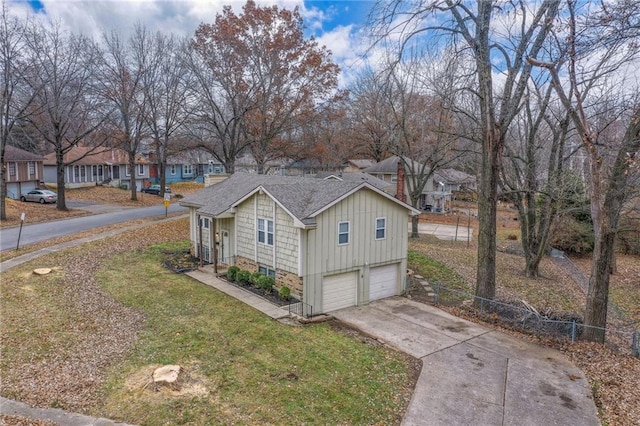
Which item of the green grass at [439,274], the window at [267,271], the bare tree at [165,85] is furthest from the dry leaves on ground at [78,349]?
the bare tree at [165,85]

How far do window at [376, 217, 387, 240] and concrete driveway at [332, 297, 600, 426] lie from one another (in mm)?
3346

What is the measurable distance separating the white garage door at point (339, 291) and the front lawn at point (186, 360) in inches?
85.2

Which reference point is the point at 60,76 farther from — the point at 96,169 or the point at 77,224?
the point at 96,169

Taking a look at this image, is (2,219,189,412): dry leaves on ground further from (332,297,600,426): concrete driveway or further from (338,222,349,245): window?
(338,222,349,245): window

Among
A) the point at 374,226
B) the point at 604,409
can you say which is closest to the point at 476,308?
the point at 374,226

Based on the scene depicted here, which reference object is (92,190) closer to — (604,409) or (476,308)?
(476,308)

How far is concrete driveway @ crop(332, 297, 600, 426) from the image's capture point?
9.09m

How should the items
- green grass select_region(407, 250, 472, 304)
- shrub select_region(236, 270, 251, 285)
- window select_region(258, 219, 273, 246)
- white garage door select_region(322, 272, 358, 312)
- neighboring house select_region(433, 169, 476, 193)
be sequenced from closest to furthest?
white garage door select_region(322, 272, 358, 312)
window select_region(258, 219, 273, 246)
shrub select_region(236, 270, 251, 285)
green grass select_region(407, 250, 472, 304)
neighboring house select_region(433, 169, 476, 193)

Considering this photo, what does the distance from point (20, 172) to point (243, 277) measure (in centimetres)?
3338

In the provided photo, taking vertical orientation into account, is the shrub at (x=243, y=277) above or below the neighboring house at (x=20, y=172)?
below

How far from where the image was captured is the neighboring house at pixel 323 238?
50.4 ft

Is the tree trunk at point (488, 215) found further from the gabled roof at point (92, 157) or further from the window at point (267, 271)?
the gabled roof at point (92, 157)

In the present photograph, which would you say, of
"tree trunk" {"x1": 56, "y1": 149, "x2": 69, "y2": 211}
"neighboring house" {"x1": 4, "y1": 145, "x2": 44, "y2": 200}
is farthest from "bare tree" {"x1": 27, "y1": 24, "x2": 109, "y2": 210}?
"neighboring house" {"x1": 4, "y1": 145, "x2": 44, "y2": 200}

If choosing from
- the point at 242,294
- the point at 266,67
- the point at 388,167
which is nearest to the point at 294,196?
the point at 242,294
